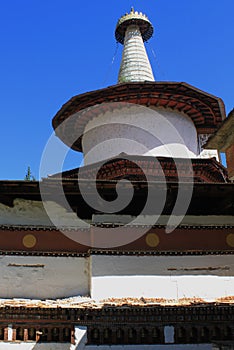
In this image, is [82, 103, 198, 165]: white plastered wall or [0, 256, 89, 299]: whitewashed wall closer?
[0, 256, 89, 299]: whitewashed wall

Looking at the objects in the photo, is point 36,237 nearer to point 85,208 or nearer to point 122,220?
point 85,208

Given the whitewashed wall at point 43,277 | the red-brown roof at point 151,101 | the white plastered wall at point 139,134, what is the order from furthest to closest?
1. the white plastered wall at point 139,134
2. the red-brown roof at point 151,101
3. the whitewashed wall at point 43,277

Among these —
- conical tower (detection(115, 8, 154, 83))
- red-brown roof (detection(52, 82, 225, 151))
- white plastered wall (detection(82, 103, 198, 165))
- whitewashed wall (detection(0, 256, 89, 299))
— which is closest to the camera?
whitewashed wall (detection(0, 256, 89, 299))

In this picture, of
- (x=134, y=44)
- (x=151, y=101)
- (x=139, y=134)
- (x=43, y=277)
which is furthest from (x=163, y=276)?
(x=134, y=44)

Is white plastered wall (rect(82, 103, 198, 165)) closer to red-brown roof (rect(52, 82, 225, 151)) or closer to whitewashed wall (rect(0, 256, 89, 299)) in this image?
red-brown roof (rect(52, 82, 225, 151))

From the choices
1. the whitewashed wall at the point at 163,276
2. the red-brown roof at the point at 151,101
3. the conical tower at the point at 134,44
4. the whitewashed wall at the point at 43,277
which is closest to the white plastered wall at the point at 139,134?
the red-brown roof at the point at 151,101

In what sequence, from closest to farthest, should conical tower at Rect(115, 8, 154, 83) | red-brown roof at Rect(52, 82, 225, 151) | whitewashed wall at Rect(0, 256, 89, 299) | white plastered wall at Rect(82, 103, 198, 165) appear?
whitewashed wall at Rect(0, 256, 89, 299) → red-brown roof at Rect(52, 82, 225, 151) → white plastered wall at Rect(82, 103, 198, 165) → conical tower at Rect(115, 8, 154, 83)

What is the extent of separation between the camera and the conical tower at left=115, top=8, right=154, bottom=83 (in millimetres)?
12766

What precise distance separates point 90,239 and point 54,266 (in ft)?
2.32

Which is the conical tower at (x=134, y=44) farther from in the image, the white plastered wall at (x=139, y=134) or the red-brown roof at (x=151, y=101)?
the white plastered wall at (x=139, y=134)

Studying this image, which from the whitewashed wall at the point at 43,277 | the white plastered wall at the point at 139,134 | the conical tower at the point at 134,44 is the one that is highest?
the conical tower at the point at 134,44

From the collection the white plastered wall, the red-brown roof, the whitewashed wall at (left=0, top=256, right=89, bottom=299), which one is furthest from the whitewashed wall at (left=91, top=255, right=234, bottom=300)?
the red-brown roof

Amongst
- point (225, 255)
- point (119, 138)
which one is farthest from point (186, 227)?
point (119, 138)

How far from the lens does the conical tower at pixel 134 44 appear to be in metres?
12.8
